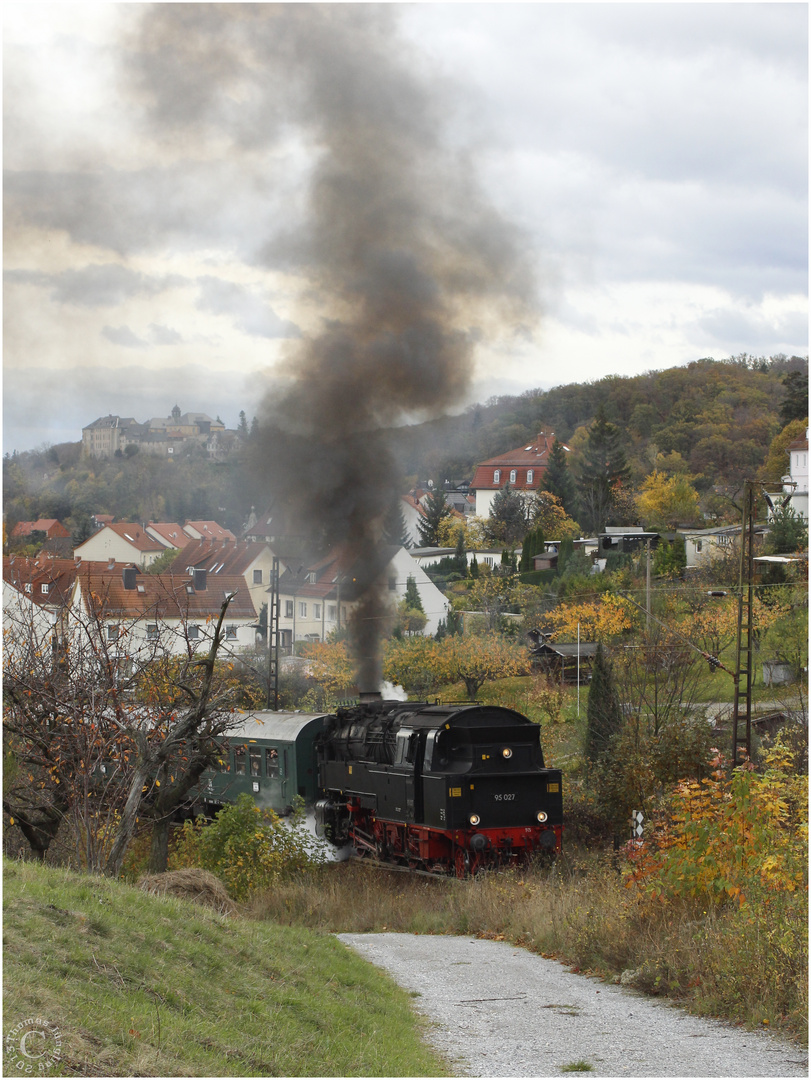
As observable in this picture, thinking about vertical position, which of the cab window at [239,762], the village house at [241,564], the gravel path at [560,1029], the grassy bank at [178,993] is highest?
the village house at [241,564]

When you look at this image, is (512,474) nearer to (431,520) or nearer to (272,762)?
(431,520)

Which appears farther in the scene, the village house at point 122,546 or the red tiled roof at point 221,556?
the village house at point 122,546

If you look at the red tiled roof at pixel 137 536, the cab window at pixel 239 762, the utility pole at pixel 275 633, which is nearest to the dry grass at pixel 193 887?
the cab window at pixel 239 762

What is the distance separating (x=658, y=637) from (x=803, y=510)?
1982 cm

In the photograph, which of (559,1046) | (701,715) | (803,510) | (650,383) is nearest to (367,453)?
(701,715)

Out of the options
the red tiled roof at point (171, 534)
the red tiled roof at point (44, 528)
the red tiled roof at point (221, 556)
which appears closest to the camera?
the red tiled roof at point (44, 528)

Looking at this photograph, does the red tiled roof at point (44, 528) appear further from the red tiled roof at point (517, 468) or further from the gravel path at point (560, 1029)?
the gravel path at point (560, 1029)

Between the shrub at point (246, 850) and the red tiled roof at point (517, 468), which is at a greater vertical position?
the red tiled roof at point (517, 468)

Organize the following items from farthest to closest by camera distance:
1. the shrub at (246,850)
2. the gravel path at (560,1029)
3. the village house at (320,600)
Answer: the village house at (320,600) → the shrub at (246,850) → the gravel path at (560,1029)

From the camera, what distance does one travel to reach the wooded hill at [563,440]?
212 feet

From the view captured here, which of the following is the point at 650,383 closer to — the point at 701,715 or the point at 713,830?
the point at 701,715

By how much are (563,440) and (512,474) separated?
1069 centimetres

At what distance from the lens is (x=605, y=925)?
944cm

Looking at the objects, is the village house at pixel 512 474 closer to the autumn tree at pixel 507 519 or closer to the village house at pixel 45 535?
the autumn tree at pixel 507 519
